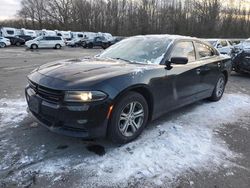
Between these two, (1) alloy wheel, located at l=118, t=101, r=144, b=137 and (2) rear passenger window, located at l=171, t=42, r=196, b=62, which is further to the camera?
(2) rear passenger window, located at l=171, t=42, r=196, b=62

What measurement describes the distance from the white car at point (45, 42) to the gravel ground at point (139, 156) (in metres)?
28.9

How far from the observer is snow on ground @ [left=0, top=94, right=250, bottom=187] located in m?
3.30

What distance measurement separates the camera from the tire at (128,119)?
12.3ft

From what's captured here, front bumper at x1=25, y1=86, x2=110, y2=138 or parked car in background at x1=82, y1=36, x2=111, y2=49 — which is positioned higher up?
parked car in background at x1=82, y1=36, x2=111, y2=49

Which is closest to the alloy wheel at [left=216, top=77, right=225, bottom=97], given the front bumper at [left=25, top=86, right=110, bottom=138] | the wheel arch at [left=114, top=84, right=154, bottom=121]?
the wheel arch at [left=114, top=84, right=154, bottom=121]

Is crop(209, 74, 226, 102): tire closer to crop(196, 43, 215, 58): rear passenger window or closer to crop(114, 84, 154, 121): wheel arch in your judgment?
crop(196, 43, 215, 58): rear passenger window

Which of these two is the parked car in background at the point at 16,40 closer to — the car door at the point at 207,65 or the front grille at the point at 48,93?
the car door at the point at 207,65

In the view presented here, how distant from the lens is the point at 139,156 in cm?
374

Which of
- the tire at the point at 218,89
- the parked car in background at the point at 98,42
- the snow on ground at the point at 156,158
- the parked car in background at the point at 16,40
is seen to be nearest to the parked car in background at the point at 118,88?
the snow on ground at the point at 156,158

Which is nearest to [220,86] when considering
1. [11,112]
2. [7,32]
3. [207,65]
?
[207,65]

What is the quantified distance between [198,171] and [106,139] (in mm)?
1378

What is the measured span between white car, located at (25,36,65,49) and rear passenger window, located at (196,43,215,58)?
29.1m

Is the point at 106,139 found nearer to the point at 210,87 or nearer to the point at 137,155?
the point at 137,155

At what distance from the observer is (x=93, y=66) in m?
4.18
